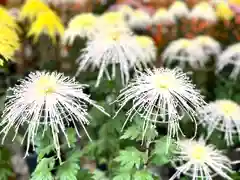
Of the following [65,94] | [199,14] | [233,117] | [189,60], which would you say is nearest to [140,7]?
[199,14]

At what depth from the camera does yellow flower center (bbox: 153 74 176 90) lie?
25.0 inches

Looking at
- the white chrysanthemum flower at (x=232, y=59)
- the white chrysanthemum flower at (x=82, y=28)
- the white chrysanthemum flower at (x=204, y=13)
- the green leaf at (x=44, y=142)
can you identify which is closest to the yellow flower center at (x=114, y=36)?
the white chrysanthemum flower at (x=82, y=28)

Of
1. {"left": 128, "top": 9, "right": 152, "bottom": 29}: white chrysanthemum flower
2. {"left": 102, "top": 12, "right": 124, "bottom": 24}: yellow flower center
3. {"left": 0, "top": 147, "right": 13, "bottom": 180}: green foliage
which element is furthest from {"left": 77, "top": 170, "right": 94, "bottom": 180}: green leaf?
{"left": 128, "top": 9, "right": 152, "bottom": 29}: white chrysanthemum flower

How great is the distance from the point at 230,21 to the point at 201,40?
152 mm

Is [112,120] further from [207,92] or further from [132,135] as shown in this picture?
[207,92]

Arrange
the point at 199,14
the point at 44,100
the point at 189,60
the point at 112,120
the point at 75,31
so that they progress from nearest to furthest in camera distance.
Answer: the point at 44,100 → the point at 112,120 → the point at 75,31 → the point at 189,60 → the point at 199,14

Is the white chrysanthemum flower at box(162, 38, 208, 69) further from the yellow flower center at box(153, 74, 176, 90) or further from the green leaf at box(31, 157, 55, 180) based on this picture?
the green leaf at box(31, 157, 55, 180)

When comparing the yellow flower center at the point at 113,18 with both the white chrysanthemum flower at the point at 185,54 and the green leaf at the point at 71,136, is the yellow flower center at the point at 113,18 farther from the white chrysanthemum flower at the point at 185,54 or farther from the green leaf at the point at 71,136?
the green leaf at the point at 71,136

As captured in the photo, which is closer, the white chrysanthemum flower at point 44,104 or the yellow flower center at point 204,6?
the white chrysanthemum flower at point 44,104

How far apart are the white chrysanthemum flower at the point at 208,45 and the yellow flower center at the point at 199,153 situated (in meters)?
0.44

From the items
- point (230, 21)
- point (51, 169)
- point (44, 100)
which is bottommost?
point (51, 169)

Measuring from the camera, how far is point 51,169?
2.12 feet

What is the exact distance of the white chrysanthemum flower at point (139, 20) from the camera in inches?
46.7

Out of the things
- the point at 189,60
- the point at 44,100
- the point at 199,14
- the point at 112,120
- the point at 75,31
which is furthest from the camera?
the point at 199,14
